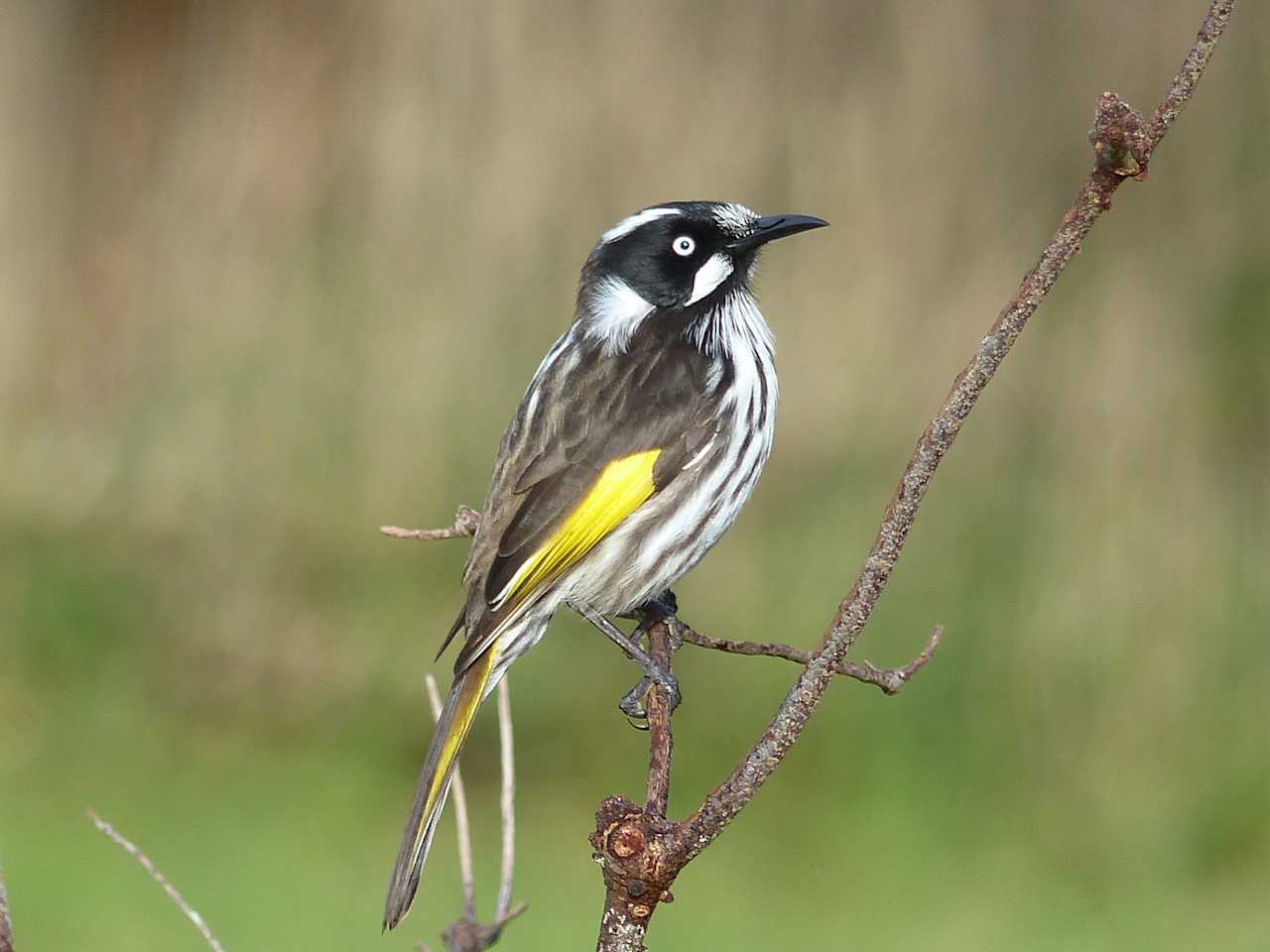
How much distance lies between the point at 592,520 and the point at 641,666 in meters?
0.42

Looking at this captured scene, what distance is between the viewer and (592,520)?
366cm

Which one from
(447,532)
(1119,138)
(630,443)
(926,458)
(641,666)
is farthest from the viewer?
(630,443)

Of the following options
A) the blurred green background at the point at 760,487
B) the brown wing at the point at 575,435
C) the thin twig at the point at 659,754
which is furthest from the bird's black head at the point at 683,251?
the blurred green background at the point at 760,487

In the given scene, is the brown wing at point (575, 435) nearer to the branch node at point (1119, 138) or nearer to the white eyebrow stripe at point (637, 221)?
the white eyebrow stripe at point (637, 221)

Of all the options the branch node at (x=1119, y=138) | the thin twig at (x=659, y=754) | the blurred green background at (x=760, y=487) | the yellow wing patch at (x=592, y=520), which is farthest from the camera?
the blurred green background at (x=760, y=487)

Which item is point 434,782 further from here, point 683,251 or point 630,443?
point 683,251

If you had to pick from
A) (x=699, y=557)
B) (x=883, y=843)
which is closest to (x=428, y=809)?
(x=699, y=557)

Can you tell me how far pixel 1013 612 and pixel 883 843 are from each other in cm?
88

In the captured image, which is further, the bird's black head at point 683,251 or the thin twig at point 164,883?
the bird's black head at point 683,251

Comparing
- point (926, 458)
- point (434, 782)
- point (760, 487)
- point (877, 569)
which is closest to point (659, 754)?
point (877, 569)

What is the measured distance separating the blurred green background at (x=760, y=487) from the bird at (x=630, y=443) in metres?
2.37

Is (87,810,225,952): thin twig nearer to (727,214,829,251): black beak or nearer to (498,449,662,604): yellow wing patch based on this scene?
(498,449,662,604): yellow wing patch

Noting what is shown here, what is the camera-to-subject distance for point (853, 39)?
6.52 m

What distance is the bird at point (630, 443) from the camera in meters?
3.58
